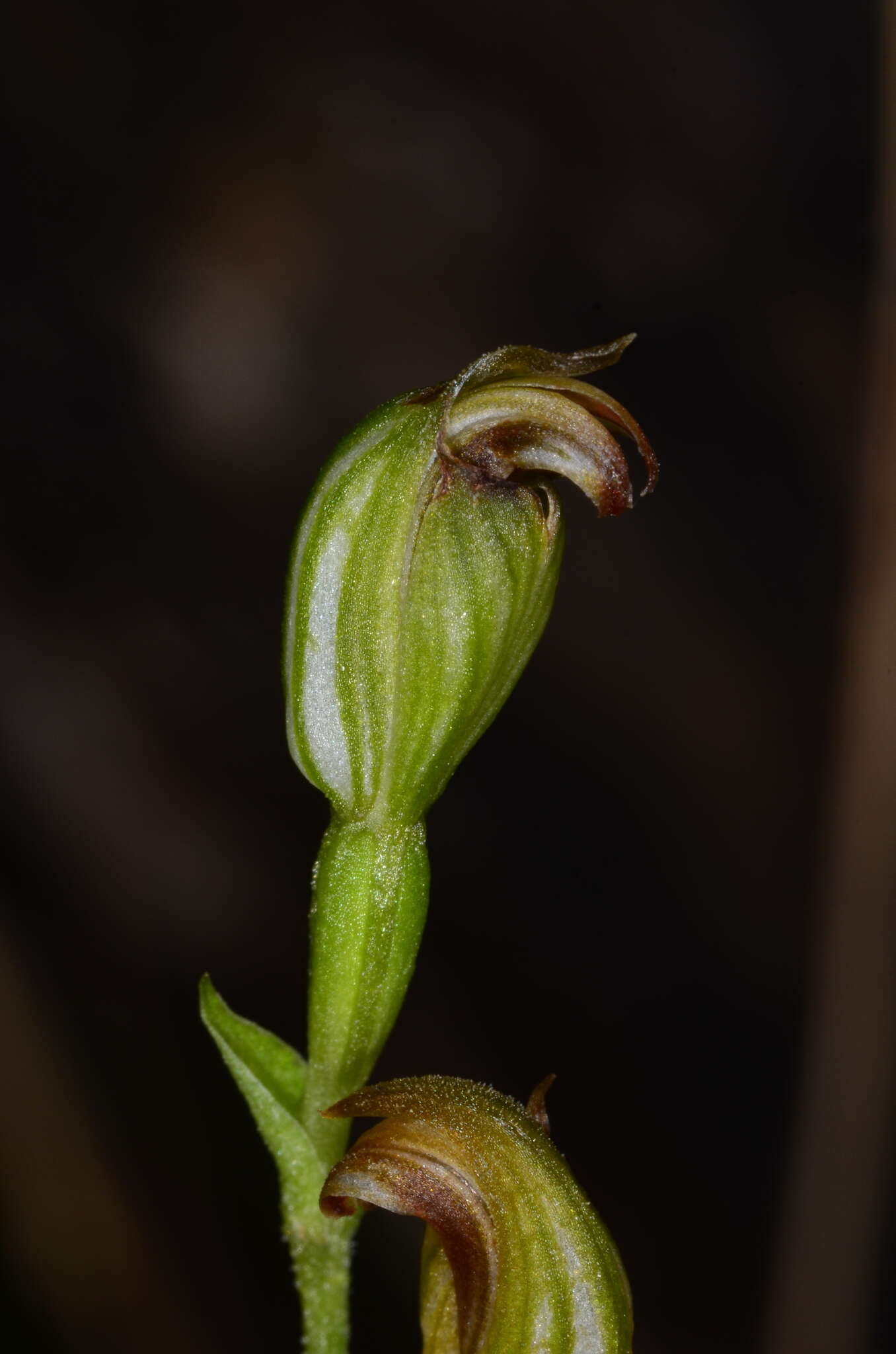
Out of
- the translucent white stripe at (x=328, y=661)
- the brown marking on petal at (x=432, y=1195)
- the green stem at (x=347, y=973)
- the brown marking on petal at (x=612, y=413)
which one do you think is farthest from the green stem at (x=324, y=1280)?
the brown marking on petal at (x=612, y=413)

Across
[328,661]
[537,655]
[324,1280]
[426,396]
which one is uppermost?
[537,655]

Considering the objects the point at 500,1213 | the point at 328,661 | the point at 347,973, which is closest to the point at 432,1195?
the point at 500,1213

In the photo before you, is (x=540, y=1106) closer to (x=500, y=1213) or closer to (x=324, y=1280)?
(x=500, y=1213)

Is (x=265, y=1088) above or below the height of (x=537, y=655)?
below

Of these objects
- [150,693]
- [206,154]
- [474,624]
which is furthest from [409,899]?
[206,154]

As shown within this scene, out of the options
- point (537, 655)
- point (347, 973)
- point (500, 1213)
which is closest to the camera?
point (500, 1213)

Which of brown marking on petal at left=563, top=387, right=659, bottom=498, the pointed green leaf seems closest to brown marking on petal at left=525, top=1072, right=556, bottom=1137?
the pointed green leaf

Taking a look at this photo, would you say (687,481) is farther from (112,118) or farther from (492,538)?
(492,538)
